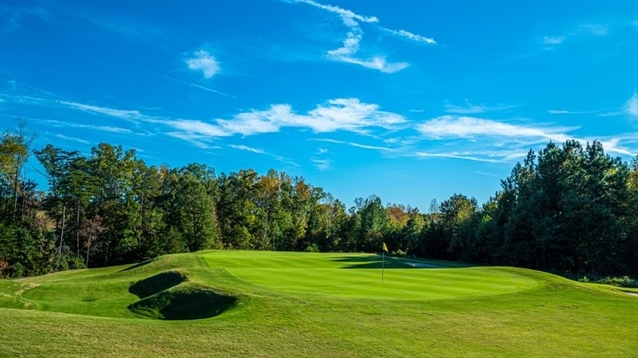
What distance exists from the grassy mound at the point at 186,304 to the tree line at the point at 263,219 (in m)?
37.3

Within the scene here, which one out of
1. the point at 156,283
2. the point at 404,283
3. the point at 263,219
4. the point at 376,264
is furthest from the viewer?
the point at 263,219

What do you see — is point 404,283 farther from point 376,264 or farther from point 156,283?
→ point 376,264

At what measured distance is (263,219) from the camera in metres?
77.2

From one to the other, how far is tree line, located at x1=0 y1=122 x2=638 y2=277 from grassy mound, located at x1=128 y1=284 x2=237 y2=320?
37.3 m

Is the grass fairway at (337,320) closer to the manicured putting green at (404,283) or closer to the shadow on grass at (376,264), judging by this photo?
the manicured putting green at (404,283)

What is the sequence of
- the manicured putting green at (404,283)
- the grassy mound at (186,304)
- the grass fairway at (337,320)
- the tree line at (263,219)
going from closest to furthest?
the grass fairway at (337,320) < the grassy mound at (186,304) < the manicured putting green at (404,283) < the tree line at (263,219)

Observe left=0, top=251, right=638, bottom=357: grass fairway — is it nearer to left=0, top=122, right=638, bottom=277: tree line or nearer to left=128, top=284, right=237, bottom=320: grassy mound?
left=128, top=284, right=237, bottom=320: grassy mound

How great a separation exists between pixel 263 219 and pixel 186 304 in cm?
6018

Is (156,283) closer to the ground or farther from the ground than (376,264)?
closer to the ground

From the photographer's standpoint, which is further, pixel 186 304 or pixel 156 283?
pixel 156 283

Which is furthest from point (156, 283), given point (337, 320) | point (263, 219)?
point (263, 219)

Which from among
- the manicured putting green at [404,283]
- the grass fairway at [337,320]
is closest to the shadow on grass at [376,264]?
the manicured putting green at [404,283]

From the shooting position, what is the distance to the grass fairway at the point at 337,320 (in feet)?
32.7

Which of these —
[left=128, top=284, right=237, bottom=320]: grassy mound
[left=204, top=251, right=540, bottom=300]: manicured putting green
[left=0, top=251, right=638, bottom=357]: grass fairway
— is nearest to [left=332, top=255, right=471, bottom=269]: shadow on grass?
[left=204, top=251, right=540, bottom=300]: manicured putting green
